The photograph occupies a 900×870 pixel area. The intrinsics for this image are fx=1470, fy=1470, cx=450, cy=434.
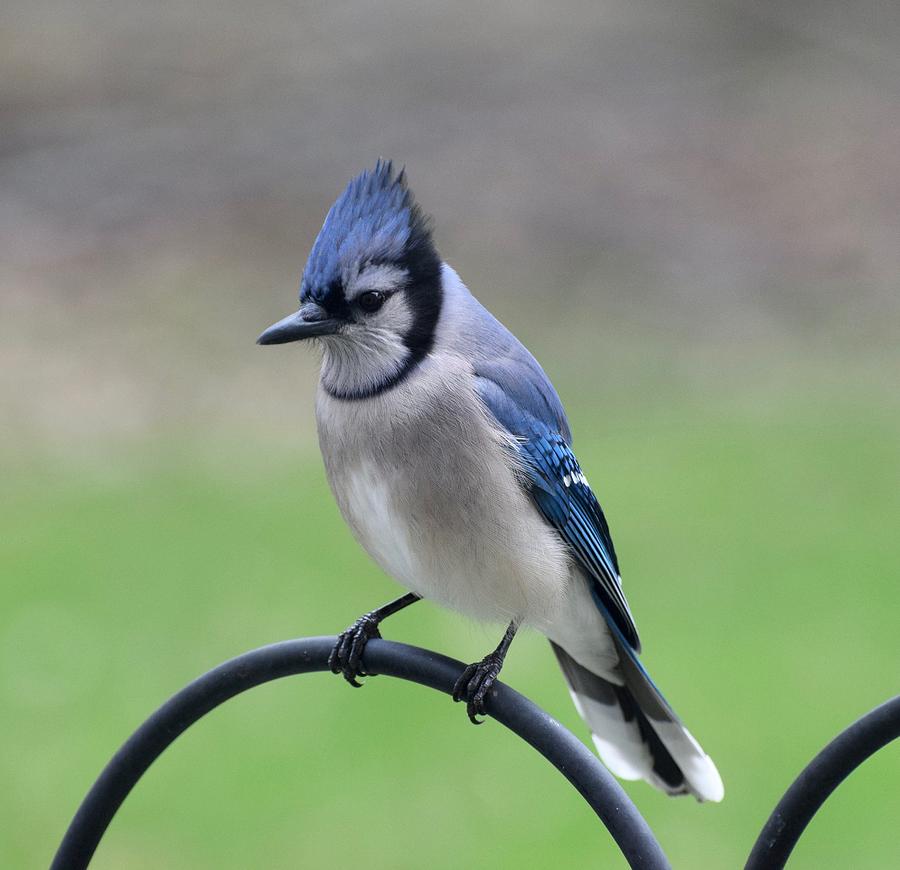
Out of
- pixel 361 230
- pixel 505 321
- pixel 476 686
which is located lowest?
pixel 476 686

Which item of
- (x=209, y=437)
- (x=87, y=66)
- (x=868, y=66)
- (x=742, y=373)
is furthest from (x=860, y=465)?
(x=87, y=66)

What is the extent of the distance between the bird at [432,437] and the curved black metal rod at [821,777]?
0.47m

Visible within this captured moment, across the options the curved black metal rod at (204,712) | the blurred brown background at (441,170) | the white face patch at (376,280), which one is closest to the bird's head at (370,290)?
the white face patch at (376,280)

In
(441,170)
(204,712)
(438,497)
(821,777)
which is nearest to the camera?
(821,777)

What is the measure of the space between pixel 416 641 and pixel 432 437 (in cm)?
188

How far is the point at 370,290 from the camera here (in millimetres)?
1858

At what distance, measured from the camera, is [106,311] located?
6.01 meters

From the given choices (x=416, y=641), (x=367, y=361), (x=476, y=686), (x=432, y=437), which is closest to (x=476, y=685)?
(x=476, y=686)

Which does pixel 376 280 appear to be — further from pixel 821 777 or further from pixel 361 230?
pixel 821 777

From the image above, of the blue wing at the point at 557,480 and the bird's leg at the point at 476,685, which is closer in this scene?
the bird's leg at the point at 476,685

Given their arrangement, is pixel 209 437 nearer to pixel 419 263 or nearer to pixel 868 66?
pixel 419 263

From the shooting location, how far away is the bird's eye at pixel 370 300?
1.86 metres

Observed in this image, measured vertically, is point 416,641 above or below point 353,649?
above

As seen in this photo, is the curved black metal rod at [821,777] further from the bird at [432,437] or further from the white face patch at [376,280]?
the white face patch at [376,280]
